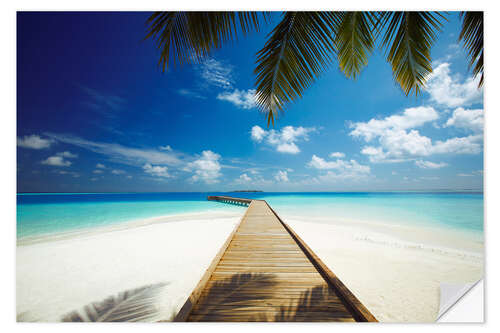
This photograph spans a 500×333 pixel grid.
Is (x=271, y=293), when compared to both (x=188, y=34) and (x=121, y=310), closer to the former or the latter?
(x=121, y=310)

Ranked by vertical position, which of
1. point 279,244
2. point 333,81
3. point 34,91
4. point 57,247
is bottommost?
point 57,247

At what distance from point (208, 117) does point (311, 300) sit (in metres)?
5.99

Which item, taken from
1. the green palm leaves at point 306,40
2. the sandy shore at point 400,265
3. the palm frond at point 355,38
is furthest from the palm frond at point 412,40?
the sandy shore at point 400,265

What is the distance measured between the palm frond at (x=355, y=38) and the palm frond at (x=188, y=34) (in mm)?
1200

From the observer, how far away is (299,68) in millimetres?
1897

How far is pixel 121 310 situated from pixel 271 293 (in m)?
2.26

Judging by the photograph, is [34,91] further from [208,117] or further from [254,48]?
[208,117]

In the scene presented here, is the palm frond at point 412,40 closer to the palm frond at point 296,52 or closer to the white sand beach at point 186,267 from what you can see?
the palm frond at point 296,52

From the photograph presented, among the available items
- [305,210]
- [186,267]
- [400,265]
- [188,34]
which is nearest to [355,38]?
[188,34]

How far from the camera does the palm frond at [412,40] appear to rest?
1.87 metres

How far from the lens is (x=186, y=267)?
3.68 meters

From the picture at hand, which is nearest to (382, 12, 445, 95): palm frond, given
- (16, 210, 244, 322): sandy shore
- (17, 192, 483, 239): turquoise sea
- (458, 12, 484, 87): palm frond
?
(458, 12, 484, 87): palm frond
